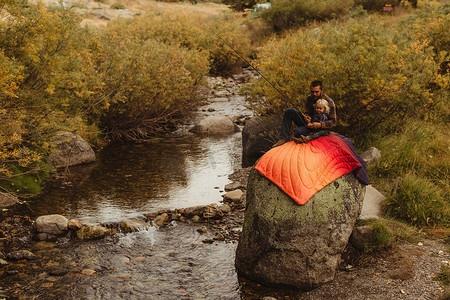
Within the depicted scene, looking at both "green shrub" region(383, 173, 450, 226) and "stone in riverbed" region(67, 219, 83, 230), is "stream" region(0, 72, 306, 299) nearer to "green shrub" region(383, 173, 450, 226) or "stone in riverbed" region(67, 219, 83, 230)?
"stone in riverbed" region(67, 219, 83, 230)

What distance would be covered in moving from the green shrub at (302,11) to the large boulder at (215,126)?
14.5 m

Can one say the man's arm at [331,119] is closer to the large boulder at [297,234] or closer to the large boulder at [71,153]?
the large boulder at [297,234]

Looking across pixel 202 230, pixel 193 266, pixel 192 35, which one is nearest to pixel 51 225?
pixel 202 230

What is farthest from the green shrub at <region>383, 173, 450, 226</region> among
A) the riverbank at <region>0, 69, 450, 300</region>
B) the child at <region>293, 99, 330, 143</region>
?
the child at <region>293, 99, 330, 143</region>

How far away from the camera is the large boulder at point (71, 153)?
1122 centimetres

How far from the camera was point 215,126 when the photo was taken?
15.4 m

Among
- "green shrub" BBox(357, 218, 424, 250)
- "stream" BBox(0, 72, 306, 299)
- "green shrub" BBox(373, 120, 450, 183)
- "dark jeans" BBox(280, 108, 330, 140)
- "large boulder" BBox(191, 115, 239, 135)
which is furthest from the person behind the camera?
"large boulder" BBox(191, 115, 239, 135)

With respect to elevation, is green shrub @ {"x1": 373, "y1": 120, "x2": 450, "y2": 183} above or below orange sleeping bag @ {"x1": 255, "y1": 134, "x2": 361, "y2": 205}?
below

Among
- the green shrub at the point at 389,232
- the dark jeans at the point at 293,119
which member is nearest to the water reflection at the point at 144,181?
the dark jeans at the point at 293,119

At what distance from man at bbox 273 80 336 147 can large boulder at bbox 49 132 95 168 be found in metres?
6.51

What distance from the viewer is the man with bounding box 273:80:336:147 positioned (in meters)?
6.60

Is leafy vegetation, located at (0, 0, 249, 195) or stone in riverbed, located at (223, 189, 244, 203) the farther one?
stone in riverbed, located at (223, 189, 244, 203)

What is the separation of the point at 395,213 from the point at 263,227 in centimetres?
303

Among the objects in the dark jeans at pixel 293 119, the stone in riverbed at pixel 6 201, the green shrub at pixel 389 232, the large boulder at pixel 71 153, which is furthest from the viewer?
the large boulder at pixel 71 153
